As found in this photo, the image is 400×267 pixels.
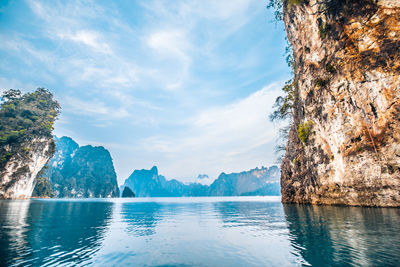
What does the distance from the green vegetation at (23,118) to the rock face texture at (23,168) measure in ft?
3.73

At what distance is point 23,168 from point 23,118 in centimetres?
1663

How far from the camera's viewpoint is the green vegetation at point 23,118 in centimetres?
5797

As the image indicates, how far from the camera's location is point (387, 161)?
16000 millimetres

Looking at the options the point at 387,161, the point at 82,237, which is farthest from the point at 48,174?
the point at 387,161

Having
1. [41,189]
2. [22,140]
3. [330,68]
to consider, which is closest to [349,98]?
[330,68]

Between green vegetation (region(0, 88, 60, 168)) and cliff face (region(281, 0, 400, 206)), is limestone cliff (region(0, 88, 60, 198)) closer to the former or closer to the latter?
green vegetation (region(0, 88, 60, 168))

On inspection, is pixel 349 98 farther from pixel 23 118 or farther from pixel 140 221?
pixel 23 118

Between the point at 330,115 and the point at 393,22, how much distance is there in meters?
9.25

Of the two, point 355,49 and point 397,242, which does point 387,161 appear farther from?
point 397,242

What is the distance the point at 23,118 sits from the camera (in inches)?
2510

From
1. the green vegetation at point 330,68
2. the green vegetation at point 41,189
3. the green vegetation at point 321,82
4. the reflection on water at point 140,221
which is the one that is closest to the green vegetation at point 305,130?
the green vegetation at point 321,82

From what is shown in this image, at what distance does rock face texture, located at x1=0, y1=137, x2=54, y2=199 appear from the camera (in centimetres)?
5784

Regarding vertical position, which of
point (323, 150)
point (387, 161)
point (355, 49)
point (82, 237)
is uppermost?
point (355, 49)

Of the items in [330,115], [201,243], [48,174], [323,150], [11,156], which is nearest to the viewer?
[201,243]
